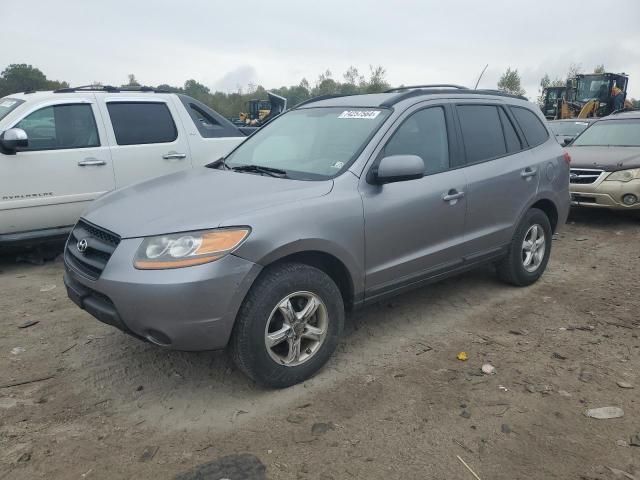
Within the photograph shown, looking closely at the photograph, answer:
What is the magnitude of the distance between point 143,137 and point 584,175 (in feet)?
20.4

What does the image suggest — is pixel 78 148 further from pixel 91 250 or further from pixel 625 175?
pixel 625 175

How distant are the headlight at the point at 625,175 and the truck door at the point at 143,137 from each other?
19.3 ft

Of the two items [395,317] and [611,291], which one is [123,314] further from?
[611,291]

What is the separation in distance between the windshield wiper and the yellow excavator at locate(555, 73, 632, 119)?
21481mm

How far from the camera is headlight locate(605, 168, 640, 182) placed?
7.38 metres

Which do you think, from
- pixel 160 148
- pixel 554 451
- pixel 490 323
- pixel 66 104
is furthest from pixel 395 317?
pixel 66 104

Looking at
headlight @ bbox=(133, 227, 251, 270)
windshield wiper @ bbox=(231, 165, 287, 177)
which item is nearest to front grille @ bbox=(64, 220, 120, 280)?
headlight @ bbox=(133, 227, 251, 270)

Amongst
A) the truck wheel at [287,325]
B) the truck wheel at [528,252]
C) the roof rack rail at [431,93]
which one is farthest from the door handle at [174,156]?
the truck wheel at [528,252]

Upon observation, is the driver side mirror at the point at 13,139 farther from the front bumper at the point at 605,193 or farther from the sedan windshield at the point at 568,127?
the sedan windshield at the point at 568,127

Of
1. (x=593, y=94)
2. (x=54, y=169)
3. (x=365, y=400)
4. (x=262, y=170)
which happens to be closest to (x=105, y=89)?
(x=54, y=169)

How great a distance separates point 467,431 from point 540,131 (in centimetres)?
336

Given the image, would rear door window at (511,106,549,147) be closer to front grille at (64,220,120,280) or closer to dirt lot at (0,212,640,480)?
dirt lot at (0,212,640,480)

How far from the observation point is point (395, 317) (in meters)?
4.32

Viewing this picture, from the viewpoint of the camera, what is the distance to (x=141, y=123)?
6133mm
